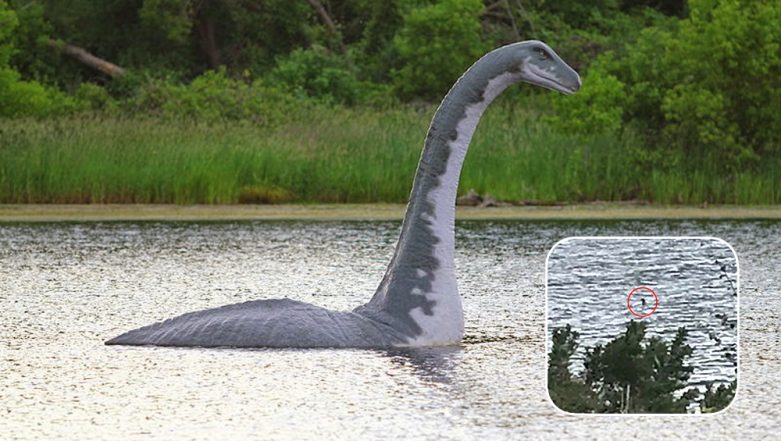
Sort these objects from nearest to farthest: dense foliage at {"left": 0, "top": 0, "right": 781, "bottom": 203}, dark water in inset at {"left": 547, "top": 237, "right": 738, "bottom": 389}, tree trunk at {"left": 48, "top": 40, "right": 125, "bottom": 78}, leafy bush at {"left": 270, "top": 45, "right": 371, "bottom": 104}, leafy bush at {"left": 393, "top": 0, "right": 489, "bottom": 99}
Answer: dark water in inset at {"left": 547, "top": 237, "right": 738, "bottom": 389} → dense foliage at {"left": 0, "top": 0, "right": 781, "bottom": 203} → leafy bush at {"left": 393, "top": 0, "right": 489, "bottom": 99} → leafy bush at {"left": 270, "top": 45, "right": 371, "bottom": 104} → tree trunk at {"left": 48, "top": 40, "right": 125, "bottom": 78}

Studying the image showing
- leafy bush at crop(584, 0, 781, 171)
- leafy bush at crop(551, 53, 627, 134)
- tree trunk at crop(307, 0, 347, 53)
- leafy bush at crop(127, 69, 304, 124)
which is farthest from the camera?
tree trunk at crop(307, 0, 347, 53)

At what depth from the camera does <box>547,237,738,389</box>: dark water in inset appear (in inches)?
228

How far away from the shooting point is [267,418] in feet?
21.0

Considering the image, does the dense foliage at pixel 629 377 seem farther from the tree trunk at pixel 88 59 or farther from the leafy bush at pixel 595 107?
the tree trunk at pixel 88 59

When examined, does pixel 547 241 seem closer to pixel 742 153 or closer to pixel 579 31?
pixel 742 153

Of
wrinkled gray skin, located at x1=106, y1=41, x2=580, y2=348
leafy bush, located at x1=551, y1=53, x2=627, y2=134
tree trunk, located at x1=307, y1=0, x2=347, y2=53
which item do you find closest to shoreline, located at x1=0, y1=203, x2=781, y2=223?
leafy bush, located at x1=551, y1=53, x2=627, y2=134

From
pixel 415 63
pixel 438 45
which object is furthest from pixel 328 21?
pixel 438 45

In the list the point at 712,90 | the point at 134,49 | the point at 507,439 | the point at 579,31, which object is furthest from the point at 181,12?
the point at 507,439

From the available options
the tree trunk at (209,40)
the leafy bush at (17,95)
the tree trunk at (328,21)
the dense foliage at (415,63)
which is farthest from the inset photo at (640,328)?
the tree trunk at (209,40)

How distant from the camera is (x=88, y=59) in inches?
1142

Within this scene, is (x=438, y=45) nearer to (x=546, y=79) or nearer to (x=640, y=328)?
(x=546, y=79)

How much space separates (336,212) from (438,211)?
1009 cm

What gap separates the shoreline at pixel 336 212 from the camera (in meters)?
17.2

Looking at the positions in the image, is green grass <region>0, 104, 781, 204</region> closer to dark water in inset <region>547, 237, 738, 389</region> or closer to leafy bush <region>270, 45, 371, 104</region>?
leafy bush <region>270, 45, 371, 104</region>
